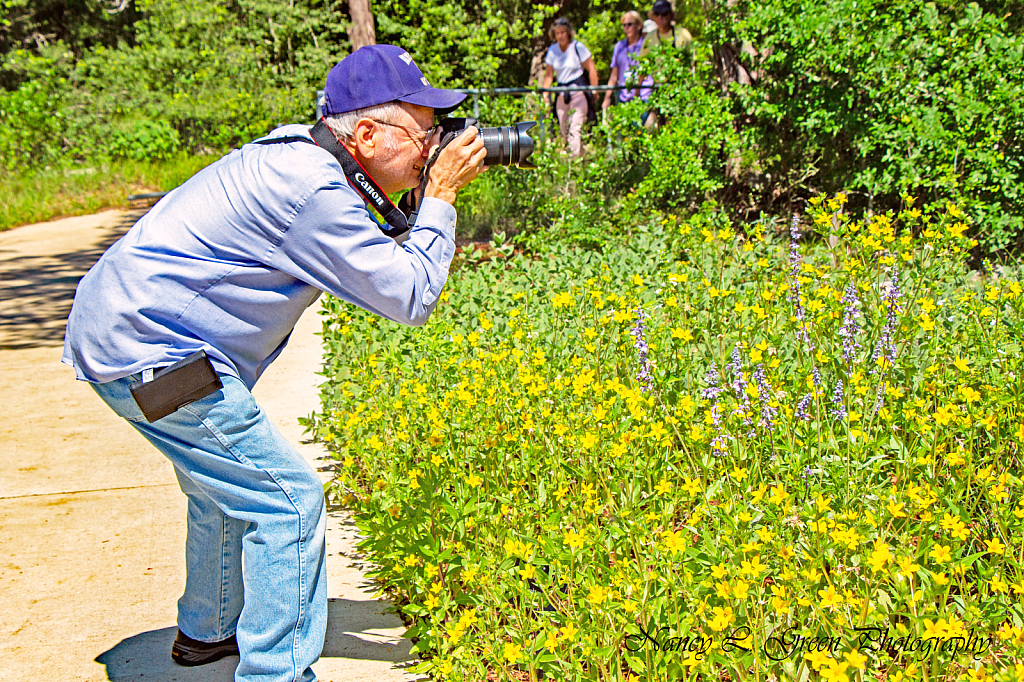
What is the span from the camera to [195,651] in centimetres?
262

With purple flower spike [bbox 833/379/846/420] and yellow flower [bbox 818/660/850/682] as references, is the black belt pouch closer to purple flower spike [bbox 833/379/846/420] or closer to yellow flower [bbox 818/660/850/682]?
yellow flower [bbox 818/660/850/682]

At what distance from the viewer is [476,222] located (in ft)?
26.0

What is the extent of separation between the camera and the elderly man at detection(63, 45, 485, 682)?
6.68ft

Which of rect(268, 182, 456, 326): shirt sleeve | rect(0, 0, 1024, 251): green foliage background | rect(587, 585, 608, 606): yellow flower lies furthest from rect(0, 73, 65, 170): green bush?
rect(587, 585, 608, 606): yellow flower

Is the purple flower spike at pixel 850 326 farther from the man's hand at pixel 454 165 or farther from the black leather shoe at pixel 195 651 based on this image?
the black leather shoe at pixel 195 651

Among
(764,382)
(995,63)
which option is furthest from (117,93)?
(764,382)

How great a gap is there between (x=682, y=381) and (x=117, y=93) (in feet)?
51.6

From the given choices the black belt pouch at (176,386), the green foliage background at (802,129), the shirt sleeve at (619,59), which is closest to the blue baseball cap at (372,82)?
the black belt pouch at (176,386)

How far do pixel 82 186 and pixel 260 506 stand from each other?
1115 centimetres

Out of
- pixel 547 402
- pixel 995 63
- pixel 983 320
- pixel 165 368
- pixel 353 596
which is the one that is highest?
pixel 995 63

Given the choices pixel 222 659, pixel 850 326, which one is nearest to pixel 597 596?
pixel 222 659

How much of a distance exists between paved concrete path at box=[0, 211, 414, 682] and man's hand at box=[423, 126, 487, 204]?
139 cm

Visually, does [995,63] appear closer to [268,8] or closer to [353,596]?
[353,596]

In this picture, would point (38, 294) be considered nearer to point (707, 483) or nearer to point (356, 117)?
point (356, 117)
